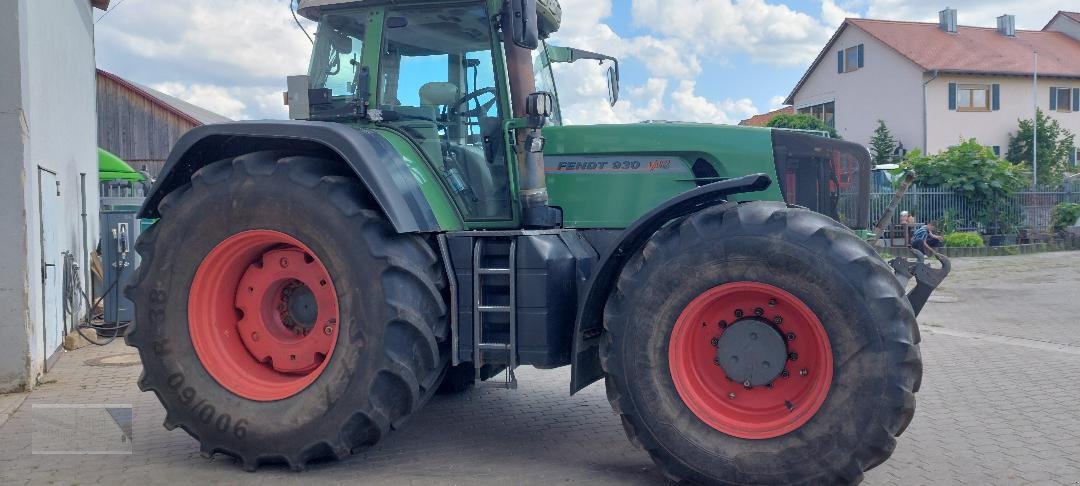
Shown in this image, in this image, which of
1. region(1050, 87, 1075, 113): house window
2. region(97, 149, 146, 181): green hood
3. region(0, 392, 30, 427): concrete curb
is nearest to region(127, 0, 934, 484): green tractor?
region(0, 392, 30, 427): concrete curb

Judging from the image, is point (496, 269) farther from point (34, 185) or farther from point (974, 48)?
point (974, 48)

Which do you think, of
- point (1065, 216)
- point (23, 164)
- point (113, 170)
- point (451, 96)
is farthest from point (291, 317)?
point (1065, 216)

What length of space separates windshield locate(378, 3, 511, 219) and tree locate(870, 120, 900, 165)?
36.6 meters

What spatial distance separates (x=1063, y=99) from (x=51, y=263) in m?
46.2

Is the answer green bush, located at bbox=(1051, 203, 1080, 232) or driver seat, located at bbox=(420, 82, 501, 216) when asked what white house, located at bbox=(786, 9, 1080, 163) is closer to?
green bush, located at bbox=(1051, 203, 1080, 232)

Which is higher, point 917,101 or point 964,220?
point 917,101

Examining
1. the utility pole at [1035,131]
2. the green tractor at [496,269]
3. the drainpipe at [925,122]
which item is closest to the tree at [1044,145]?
the utility pole at [1035,131]

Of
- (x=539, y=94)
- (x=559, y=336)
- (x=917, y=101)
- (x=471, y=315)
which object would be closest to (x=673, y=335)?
(x=559, y=336)

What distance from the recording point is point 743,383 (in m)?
4.69

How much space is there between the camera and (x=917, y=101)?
134ft

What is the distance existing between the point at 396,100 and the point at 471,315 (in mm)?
1458

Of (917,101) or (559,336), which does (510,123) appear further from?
(917,101)

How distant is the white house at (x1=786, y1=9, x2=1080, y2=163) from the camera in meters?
40.9

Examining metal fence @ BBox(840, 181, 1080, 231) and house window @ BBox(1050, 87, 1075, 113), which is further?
house window @ BBox(1050, 87, 1075, 113)
